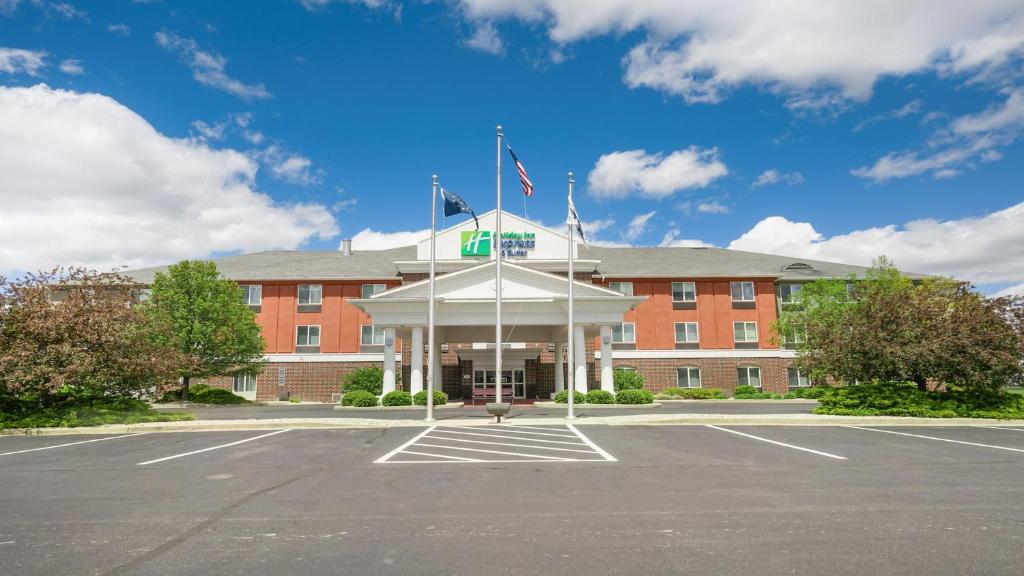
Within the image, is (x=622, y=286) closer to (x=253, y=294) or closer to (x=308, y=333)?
(x=308, y=333)

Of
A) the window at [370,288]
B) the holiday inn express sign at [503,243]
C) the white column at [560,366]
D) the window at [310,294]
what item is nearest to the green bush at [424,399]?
the white column at [560,366]

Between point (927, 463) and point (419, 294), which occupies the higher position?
point (419, 294)

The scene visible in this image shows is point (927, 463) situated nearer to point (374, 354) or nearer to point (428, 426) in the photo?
point (428, 426)

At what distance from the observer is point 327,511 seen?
7.20 metres

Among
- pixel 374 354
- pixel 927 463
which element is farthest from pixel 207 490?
pixel 374 354

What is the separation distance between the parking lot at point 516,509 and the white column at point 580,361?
1483cm

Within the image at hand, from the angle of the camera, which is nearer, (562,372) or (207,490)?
(207,490)

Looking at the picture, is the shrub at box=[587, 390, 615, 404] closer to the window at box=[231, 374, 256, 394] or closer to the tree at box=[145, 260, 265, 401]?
the tree at box=[145, 260, 265, 401]

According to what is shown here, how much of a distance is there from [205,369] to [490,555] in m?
34.3

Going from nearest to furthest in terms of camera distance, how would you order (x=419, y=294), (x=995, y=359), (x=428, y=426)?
(x=428, y=426)
(x=995, y=359)
(x=419, y=294)

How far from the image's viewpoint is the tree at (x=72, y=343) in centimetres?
1862

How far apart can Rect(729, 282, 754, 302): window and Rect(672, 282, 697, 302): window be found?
2.89 metres

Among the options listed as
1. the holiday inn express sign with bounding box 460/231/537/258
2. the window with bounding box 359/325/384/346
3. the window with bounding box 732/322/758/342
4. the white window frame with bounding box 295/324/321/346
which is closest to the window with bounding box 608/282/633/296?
the holiday inn express sign with bounding box 460/231/537/258

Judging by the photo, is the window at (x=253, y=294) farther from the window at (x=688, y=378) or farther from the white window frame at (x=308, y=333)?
the window at (x=688, y=378)
